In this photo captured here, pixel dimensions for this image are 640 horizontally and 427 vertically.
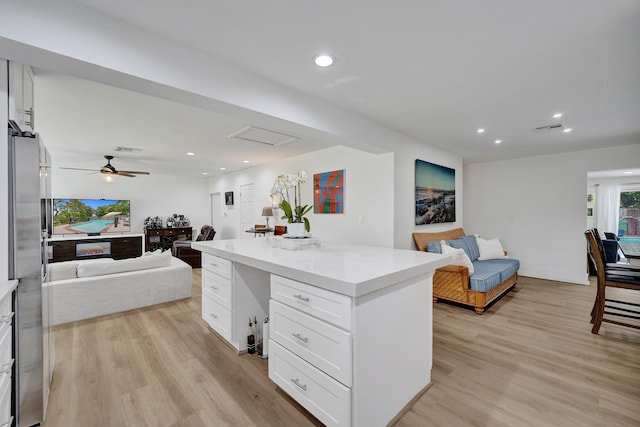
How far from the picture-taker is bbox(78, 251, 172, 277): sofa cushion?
3.24 m

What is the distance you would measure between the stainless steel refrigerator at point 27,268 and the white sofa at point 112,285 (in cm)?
168

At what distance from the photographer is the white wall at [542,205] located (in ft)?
15.2

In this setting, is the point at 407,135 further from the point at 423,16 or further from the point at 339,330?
the point at 339,330

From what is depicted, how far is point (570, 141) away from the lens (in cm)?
408

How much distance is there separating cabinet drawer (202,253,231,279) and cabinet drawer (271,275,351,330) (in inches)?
30.5

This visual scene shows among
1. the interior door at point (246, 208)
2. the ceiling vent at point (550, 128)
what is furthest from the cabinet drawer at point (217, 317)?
the ceiling vent at point (550, 128)

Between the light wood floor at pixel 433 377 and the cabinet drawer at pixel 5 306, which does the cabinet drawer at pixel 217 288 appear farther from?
the cabinet drawer at pixel 5 306

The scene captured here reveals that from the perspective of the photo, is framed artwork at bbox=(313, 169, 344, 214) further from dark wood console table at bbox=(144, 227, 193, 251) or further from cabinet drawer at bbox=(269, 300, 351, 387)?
dark wood console table at bbox=(144, 227, 193, 251)

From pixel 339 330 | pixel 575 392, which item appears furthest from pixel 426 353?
pixel 575 392

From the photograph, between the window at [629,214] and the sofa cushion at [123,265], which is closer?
the sofa cushion at [123,265]

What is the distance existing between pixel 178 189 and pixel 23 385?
23.4ft

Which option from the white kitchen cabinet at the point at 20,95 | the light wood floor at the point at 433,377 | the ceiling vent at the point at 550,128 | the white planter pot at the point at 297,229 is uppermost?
the ceiling vent at the point at 550,128

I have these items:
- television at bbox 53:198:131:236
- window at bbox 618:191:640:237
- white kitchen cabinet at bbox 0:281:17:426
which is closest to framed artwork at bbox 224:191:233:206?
television at bbox 53:198:131:236

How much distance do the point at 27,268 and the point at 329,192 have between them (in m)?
3.53
